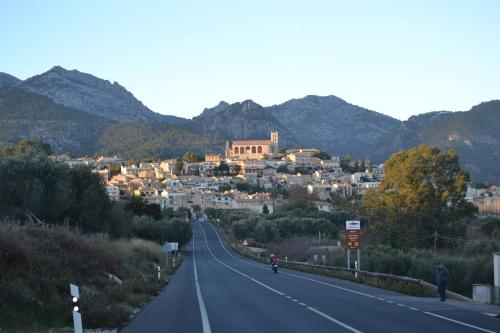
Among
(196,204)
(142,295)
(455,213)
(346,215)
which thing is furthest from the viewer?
(196,204)

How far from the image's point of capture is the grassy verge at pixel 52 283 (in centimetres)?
1678

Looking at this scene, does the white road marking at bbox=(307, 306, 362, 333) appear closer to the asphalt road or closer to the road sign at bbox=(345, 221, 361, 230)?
the asphalt road

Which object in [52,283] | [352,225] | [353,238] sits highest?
[352,225]

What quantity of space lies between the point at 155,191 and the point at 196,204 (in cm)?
1614

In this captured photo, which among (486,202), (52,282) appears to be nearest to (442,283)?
(52,282)

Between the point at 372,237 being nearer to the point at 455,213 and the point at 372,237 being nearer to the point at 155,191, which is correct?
the point at 455,213

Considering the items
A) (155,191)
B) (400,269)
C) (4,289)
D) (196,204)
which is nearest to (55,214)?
(400,269)

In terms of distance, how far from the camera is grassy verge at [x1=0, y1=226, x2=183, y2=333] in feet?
55.1

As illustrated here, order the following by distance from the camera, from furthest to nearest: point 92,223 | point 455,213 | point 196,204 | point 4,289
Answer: point 196,204 → point 455,213 → point 92,223 → point 4,289

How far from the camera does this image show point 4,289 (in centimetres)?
1673

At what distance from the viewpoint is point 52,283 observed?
1953cm

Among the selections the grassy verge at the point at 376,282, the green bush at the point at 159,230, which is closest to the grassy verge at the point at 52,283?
the grassy verge at the point at 376,282

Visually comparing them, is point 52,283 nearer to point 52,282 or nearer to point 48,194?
point 52,282

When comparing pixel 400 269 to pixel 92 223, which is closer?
pixel 400 269
